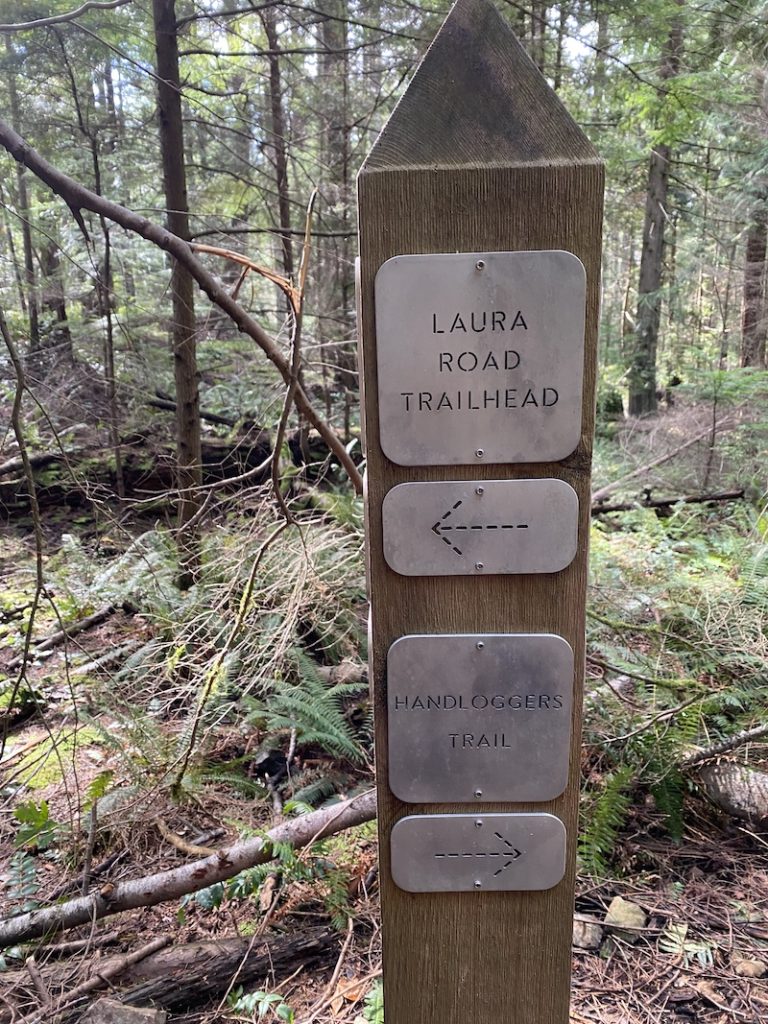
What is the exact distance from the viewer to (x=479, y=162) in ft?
3.40

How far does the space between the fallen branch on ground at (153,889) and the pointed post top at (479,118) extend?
215cm

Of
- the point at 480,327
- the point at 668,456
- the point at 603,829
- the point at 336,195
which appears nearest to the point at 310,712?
the point at 603,829

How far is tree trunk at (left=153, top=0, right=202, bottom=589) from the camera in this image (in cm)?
400

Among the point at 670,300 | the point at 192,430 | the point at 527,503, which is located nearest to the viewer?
the point at 527,503

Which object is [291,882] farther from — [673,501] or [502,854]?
[673,501]

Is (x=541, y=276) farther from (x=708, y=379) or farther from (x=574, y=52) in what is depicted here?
(x=574, y=52)

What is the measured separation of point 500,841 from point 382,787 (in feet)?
0.88

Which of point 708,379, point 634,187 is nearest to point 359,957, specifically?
point 708,379

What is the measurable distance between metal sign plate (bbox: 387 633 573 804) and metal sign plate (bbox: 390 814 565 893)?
0.05 metres

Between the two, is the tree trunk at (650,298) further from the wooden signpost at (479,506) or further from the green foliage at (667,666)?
→ the wooden signpost at (479,506)

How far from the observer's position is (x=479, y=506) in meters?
1.12

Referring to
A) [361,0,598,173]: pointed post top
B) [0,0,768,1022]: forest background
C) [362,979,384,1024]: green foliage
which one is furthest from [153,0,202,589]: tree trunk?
[361,0,598,173]: pointed post top

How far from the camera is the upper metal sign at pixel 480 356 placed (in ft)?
3.46

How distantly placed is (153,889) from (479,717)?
1676mm
